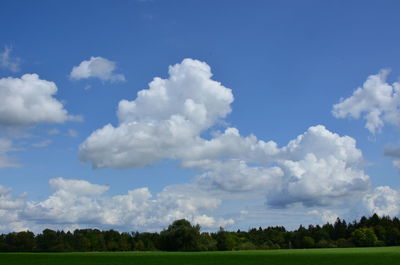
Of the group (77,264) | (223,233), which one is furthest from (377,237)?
(77,264)

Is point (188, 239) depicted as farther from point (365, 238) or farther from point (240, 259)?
point (365, 238)

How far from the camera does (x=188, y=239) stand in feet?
427

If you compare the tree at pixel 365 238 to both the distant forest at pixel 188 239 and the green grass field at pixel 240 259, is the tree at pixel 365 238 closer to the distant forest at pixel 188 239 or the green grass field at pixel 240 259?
the distant forest at pixel 188 239

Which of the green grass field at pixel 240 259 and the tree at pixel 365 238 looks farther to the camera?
the tree at pixel 365 238

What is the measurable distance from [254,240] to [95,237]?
63883 millimetres

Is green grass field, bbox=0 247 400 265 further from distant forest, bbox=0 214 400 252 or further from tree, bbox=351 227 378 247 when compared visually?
tree, bbox=351 227 378 247

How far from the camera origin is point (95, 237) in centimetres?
17538

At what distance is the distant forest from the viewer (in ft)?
434

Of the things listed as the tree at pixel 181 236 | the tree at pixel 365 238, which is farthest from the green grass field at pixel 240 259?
the tree at pixel 365 238

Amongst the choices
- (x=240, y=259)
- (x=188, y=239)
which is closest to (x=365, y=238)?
(x=188, y=239)

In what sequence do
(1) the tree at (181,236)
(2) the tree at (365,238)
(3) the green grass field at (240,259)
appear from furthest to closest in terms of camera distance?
(2) the tree at (365,238) < (1) the tree at (181,236) < (3) the green grass field at (240,259)

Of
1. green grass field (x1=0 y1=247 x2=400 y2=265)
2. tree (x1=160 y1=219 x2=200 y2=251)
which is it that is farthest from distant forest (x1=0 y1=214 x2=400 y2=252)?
green grass field (x1=0 y1=247 x2=400 y2=265)

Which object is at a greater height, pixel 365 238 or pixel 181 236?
pixel 181 236

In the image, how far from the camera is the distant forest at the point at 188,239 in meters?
132
